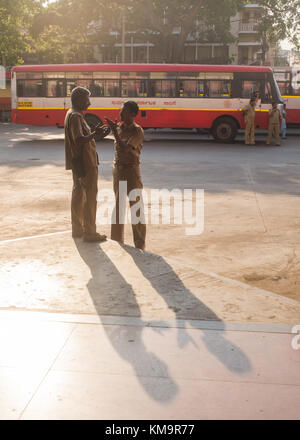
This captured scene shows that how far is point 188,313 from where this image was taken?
4.29 metres

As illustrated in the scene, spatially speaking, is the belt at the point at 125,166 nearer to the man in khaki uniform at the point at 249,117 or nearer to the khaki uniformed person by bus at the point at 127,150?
the khaki uniformed person by bus at the point at 127,150

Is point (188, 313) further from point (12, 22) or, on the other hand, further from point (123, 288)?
point (12, 22)

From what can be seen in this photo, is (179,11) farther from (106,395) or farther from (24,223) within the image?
(106,395)

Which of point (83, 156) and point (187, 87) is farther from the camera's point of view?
point (187, 87)

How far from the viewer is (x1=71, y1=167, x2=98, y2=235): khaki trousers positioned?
6160 millimetres

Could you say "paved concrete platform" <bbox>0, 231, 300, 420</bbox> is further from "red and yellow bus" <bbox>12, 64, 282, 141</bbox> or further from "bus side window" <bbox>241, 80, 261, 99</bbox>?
"bus side window" <bbox>241, 80, 261, 99</bbox>

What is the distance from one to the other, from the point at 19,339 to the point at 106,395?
970 millimetres

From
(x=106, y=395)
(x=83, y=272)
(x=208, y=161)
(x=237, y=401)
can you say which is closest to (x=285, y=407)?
(x=237, y=401)

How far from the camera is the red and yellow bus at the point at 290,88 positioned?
25578 millimetres

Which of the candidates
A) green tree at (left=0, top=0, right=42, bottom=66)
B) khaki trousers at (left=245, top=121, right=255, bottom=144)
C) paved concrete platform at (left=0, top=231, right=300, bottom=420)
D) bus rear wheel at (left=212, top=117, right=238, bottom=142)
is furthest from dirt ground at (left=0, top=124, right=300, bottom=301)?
green tree at (left=0, top=0, right=42, bottom=66)

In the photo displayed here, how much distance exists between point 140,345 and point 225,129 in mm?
19403

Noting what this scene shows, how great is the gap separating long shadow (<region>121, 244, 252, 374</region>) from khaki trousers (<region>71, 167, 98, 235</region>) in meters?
0.60

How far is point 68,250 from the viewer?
237 inches

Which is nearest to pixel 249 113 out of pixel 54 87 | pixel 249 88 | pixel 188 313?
pixel 249 88
